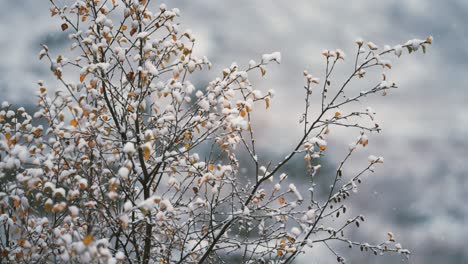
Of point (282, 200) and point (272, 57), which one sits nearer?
point (272, 57)

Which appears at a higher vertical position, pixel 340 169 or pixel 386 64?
pixel 386 64

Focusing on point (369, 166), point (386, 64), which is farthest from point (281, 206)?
point (386, 64)

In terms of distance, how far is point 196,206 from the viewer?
5.16 m

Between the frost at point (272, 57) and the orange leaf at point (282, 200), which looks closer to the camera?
the frost at point (272, 57)

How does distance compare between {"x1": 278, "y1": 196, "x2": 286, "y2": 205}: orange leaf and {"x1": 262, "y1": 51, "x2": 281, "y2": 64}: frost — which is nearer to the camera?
{"x1": 262, "y1": 51, "x2": 281, "y2": 64}: frost

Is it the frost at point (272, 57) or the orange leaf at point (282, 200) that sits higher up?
the frost at point (272, 57)

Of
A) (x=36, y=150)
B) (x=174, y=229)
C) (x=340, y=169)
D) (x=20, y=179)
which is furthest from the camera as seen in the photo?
(x=340, y=169)

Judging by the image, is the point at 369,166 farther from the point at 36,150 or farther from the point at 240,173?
the point at 36,150

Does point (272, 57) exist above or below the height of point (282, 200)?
above

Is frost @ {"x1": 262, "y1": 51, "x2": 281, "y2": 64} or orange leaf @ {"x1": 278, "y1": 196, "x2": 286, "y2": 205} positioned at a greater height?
frost @ {"x1": 262, "y1": 51, "x2": 281, "y2": 64}

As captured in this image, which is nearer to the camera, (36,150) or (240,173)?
(36,150)

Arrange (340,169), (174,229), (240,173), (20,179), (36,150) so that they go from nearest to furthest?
(20,179), (36,150), (174,229), (340,169), (240,173)

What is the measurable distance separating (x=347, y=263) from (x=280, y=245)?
78 cm

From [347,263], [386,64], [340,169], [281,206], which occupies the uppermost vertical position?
[386,64]
